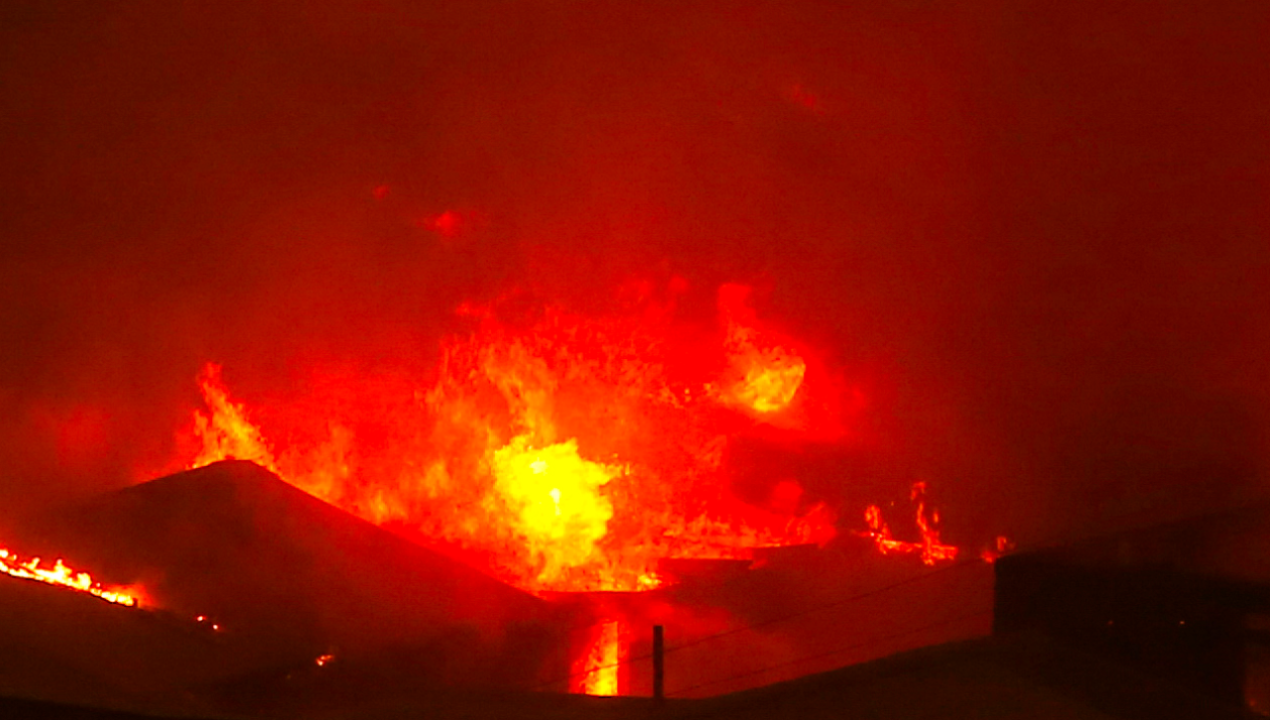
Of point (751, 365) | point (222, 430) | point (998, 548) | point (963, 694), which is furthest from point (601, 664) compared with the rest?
point (222, 430)

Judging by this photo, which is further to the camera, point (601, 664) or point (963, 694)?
point (601, 664)

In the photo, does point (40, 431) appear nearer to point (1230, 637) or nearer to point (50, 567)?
point (50, 567)

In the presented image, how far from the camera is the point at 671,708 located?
312 inches

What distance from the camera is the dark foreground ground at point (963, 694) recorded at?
279 inches

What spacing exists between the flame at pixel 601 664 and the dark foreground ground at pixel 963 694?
27.6ft

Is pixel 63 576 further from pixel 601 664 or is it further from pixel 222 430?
pixel 222 430

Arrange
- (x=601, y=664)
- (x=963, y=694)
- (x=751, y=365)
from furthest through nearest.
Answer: (x=751, y=365) < (x=601, y=664) < (x=963, y=694)

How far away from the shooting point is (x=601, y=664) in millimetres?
17266

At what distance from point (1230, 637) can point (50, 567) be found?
13607mm

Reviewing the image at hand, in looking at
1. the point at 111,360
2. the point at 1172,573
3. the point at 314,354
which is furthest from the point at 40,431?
the point at 1172,573

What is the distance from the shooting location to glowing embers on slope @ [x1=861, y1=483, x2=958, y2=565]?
2512cm

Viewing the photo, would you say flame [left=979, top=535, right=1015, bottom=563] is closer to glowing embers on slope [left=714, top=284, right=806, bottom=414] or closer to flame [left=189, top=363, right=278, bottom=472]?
glowing embers on slope [left=714, top=284, right=806, bottom=414]

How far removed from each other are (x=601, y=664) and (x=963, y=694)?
34.6ft

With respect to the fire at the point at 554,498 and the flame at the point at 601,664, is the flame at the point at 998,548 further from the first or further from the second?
the flame at the point at 601,664
